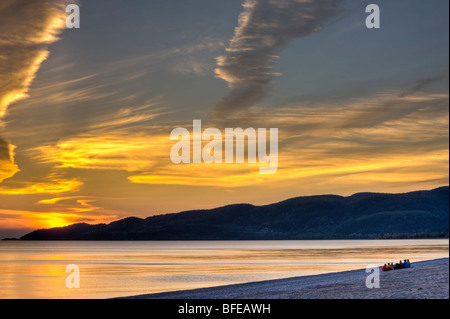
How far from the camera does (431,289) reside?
3095cm
